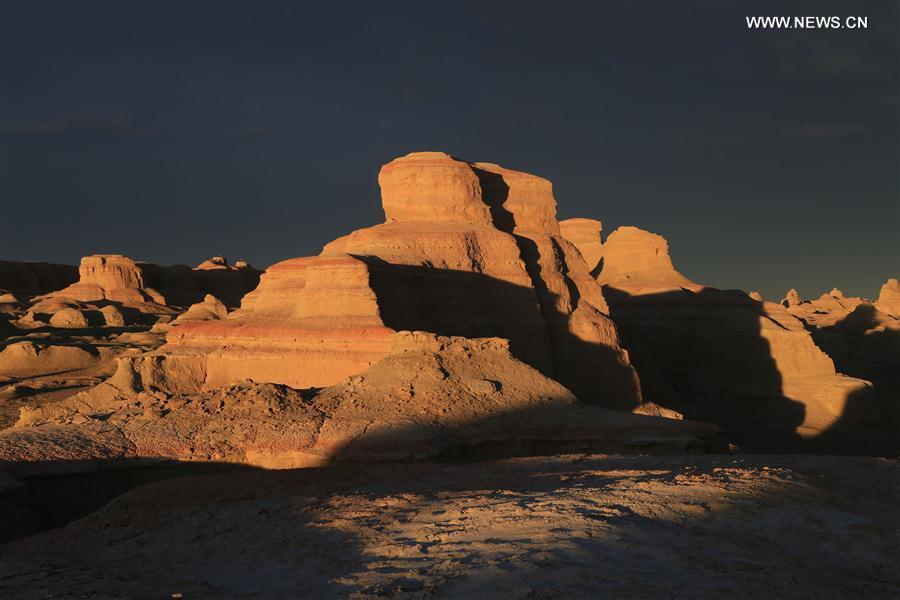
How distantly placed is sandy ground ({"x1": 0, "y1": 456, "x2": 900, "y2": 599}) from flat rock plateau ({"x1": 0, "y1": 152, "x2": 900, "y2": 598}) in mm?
44

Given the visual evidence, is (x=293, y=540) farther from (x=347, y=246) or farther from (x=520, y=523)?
(x=347, y=246)

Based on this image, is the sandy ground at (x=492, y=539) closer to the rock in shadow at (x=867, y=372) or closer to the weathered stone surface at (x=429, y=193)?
the weathered stone surface at (x=429, y=193)

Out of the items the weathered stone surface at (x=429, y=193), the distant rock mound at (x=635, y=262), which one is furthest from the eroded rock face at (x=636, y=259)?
the weathered stone surface at (x=429, y=193)

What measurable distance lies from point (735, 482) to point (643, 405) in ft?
67.5

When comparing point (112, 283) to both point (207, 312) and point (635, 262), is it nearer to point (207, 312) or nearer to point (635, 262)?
point (207, 312)

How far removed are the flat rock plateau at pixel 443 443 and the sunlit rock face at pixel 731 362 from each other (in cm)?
16

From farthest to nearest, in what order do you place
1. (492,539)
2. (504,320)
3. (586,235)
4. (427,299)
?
(586,235), (504,320), (427,299), (492,539)

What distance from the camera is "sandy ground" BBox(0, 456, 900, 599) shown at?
24.1 ft

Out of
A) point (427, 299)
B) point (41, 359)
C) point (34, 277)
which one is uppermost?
point (34, 277)

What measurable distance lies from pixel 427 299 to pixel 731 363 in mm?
22426

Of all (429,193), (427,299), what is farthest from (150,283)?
(427,299)

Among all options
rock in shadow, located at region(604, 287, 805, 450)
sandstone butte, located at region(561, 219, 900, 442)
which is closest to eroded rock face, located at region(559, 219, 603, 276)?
sandstone butte, located at region(561, 219, 900, 442)

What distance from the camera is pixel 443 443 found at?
53.9ft

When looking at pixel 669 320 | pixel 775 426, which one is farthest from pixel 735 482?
pixel 669 320
